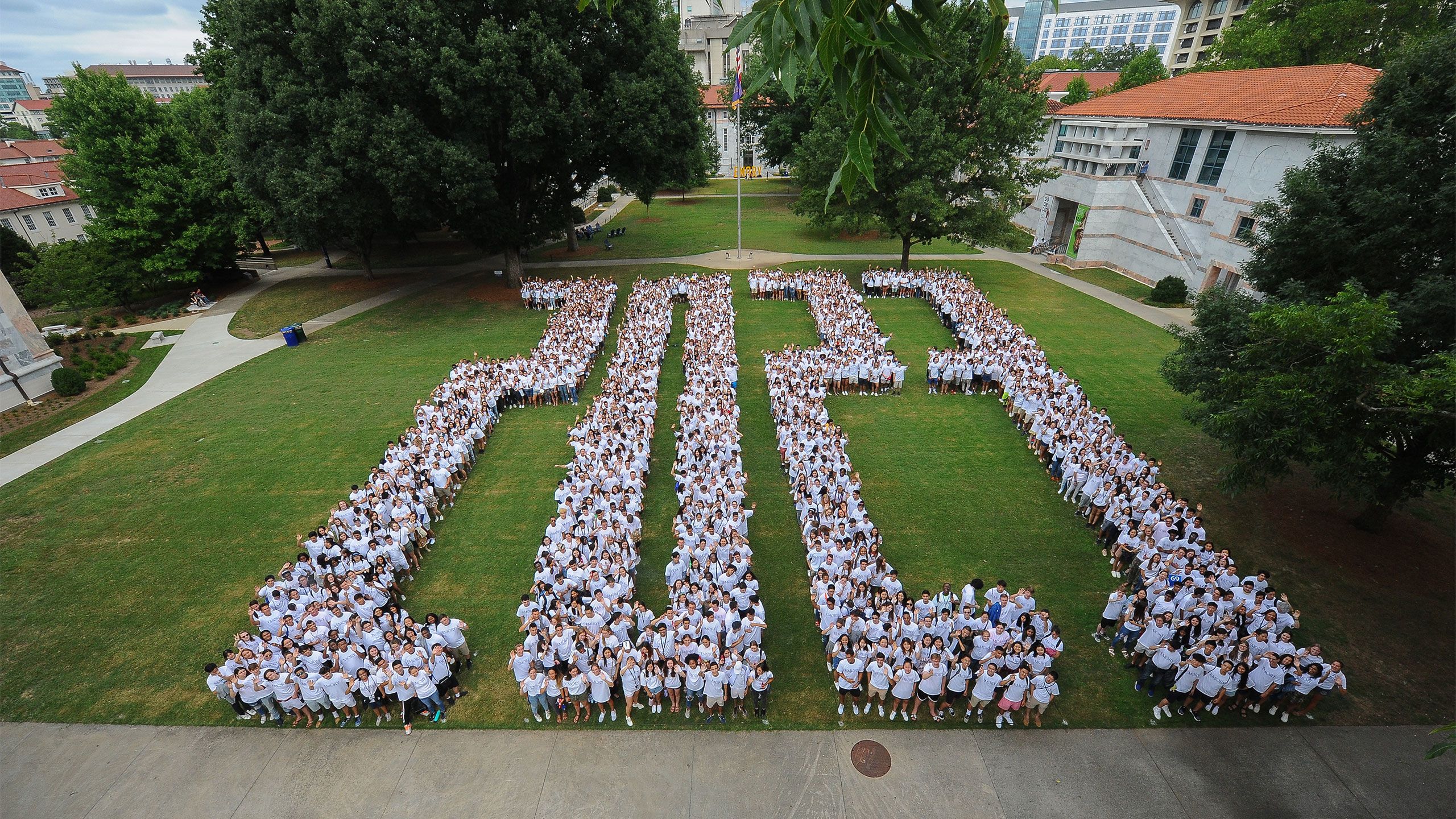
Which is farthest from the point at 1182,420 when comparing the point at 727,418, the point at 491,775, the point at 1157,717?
the point at 491,775

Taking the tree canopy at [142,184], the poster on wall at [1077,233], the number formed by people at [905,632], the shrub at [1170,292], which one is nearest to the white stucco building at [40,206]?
the tree canopy at [142,184]

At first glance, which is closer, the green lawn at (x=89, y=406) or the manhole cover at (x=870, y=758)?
the manhole cover at (x=870, y=758)

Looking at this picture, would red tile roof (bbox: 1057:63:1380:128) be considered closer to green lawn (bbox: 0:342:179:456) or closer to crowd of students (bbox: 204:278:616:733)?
crowd of students (bbox: 204:278:616:733)

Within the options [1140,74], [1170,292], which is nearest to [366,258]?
[1170,292]

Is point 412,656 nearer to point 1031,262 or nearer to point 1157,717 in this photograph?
point 1157,717

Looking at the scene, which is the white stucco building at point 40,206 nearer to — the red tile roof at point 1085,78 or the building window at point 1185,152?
the building window at point 1185,152

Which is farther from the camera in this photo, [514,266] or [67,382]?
[514,266]

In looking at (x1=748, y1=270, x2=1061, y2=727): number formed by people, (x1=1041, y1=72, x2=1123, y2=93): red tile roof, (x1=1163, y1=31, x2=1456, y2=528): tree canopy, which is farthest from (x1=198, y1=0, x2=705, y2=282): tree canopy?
(x1=1041, y1=72, x2=1123, y2=93): red tile roof

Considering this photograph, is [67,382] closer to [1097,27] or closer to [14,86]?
[1097,27]
